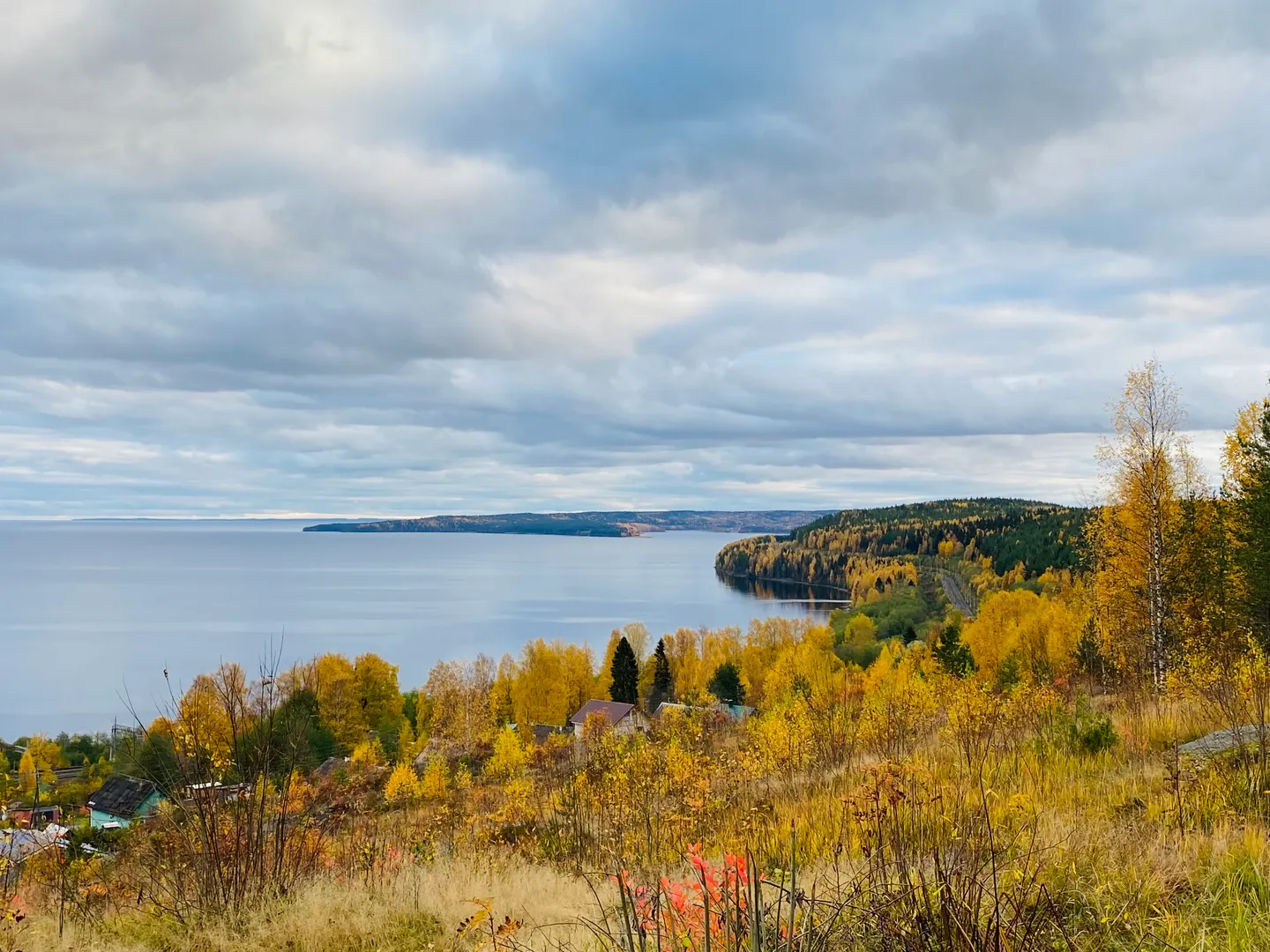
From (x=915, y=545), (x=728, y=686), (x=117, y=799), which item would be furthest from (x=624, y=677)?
(x=915, y=545)

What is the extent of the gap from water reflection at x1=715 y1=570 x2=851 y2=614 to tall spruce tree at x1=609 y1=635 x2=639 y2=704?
2636 inches

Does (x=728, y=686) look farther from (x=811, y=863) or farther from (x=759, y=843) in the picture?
(x=759, y=843)

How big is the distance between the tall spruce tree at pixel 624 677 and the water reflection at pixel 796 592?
2636 inches

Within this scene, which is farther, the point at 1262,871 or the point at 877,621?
the point at 877,621

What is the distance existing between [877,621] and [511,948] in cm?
7973

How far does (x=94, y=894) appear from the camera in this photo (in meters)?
6.57

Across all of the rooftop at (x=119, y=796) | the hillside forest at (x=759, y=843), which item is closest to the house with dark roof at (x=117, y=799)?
the rooftop at (x=119, y=796)

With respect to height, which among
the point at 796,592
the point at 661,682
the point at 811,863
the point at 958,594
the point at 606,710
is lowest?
the point at 796,592

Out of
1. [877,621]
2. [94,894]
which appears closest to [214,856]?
[94,894]

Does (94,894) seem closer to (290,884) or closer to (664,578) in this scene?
(290,884)

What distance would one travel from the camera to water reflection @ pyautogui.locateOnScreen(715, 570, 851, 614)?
130 m

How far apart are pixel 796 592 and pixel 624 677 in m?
101

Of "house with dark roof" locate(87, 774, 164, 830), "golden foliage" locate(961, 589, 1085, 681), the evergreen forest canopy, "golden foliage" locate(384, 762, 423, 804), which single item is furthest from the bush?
the evergreen forest canopy

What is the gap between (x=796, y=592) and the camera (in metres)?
152
